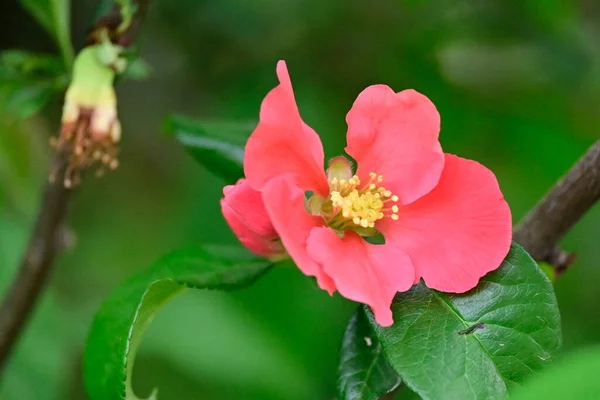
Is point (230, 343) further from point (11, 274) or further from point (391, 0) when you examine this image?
point (391, 0)

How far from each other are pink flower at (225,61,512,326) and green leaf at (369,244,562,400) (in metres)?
0.01

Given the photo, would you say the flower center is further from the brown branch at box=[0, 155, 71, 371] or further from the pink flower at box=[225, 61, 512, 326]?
the brown branch at box=[0, 155, 71, 371]

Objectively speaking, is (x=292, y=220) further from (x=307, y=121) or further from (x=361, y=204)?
(x=307, y=121)

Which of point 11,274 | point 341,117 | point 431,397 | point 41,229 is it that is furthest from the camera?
point 341,117

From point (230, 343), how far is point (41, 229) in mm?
613

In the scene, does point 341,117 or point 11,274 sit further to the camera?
point 341,117

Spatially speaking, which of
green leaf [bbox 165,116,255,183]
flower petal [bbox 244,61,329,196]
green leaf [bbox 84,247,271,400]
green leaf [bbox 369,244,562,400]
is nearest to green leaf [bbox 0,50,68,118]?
green leaf [bbox 165,116,255,183]

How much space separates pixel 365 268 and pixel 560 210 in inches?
7.0

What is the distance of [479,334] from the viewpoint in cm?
50

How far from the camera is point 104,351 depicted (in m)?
0.60

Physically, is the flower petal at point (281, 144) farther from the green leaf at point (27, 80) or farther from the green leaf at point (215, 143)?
the green leaf at point (27, 80)

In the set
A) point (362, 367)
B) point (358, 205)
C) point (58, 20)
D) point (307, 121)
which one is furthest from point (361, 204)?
point (307, 121)

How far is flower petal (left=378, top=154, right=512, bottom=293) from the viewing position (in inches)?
20.5

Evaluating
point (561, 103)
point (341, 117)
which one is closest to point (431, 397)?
point (341, 117)
